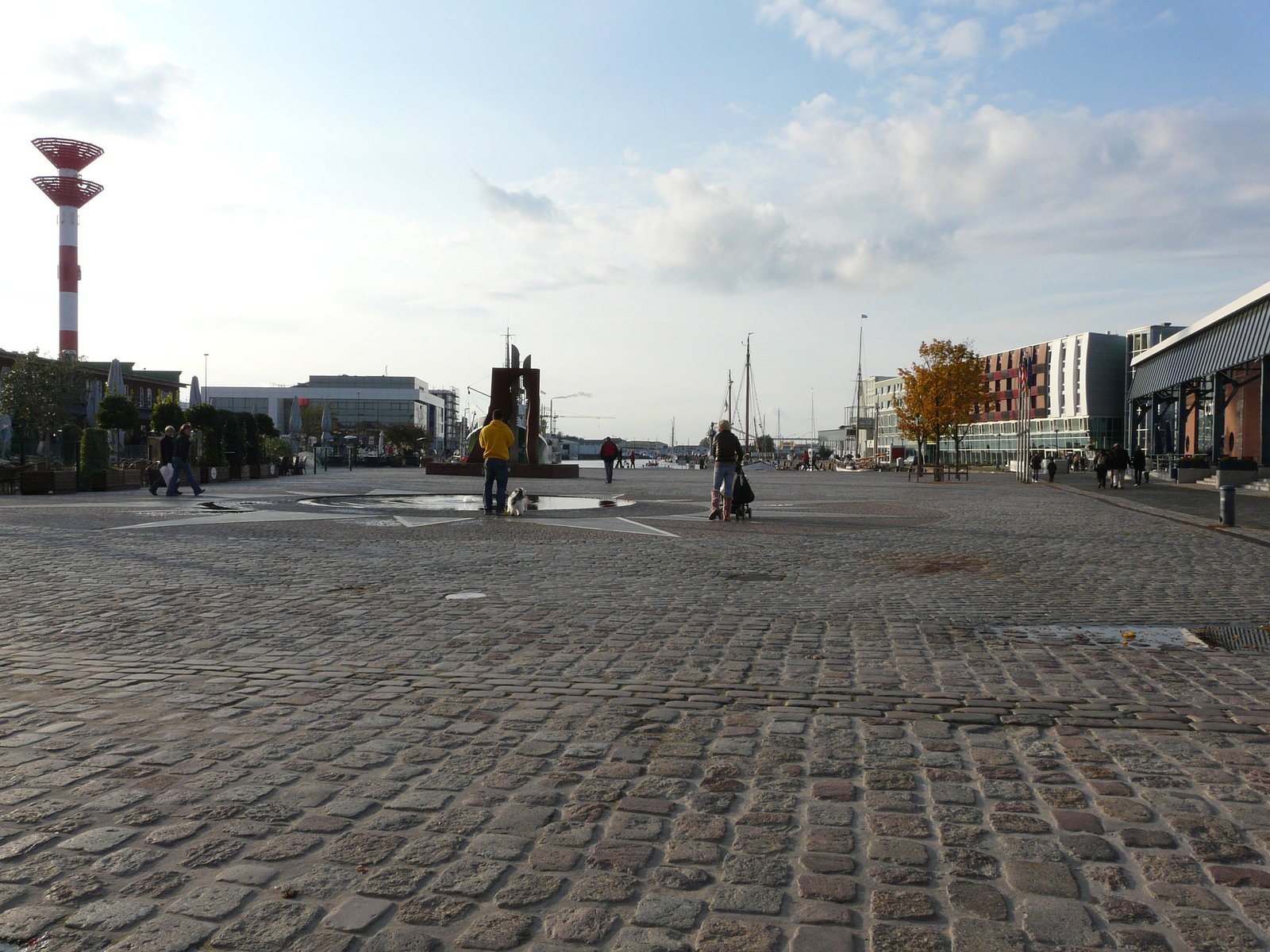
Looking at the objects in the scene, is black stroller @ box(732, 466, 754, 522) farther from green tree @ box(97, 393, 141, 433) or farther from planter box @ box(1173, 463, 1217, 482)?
green tree @ box(97, 393, 141, 433)

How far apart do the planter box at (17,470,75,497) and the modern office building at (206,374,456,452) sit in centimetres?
13107

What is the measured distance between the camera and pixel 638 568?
10328 millimetres

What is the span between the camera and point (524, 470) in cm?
3859

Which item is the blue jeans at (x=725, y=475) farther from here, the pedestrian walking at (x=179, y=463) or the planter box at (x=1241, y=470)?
the planter box at (x=1241, y=470)

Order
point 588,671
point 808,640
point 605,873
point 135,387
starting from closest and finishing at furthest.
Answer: point 605,873, point 588,671, point 808,640, point 135,387

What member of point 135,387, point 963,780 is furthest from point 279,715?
point 135,387

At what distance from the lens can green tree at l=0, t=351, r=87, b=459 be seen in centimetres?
5459

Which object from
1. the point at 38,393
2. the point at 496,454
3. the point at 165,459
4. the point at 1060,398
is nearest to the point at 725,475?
the point at 496,454

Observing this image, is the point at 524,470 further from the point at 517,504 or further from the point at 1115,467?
the point at 517,504

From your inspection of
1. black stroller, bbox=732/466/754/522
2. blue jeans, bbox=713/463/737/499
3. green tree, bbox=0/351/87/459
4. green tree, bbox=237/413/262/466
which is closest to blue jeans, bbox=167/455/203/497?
blue jeans, bbox=713/463/737/499

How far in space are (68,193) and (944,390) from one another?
71808mm

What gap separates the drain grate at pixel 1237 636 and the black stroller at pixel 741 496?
33.1 ft

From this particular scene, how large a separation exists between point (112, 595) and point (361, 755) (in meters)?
5.26

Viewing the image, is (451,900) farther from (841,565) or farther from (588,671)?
(841,565)
